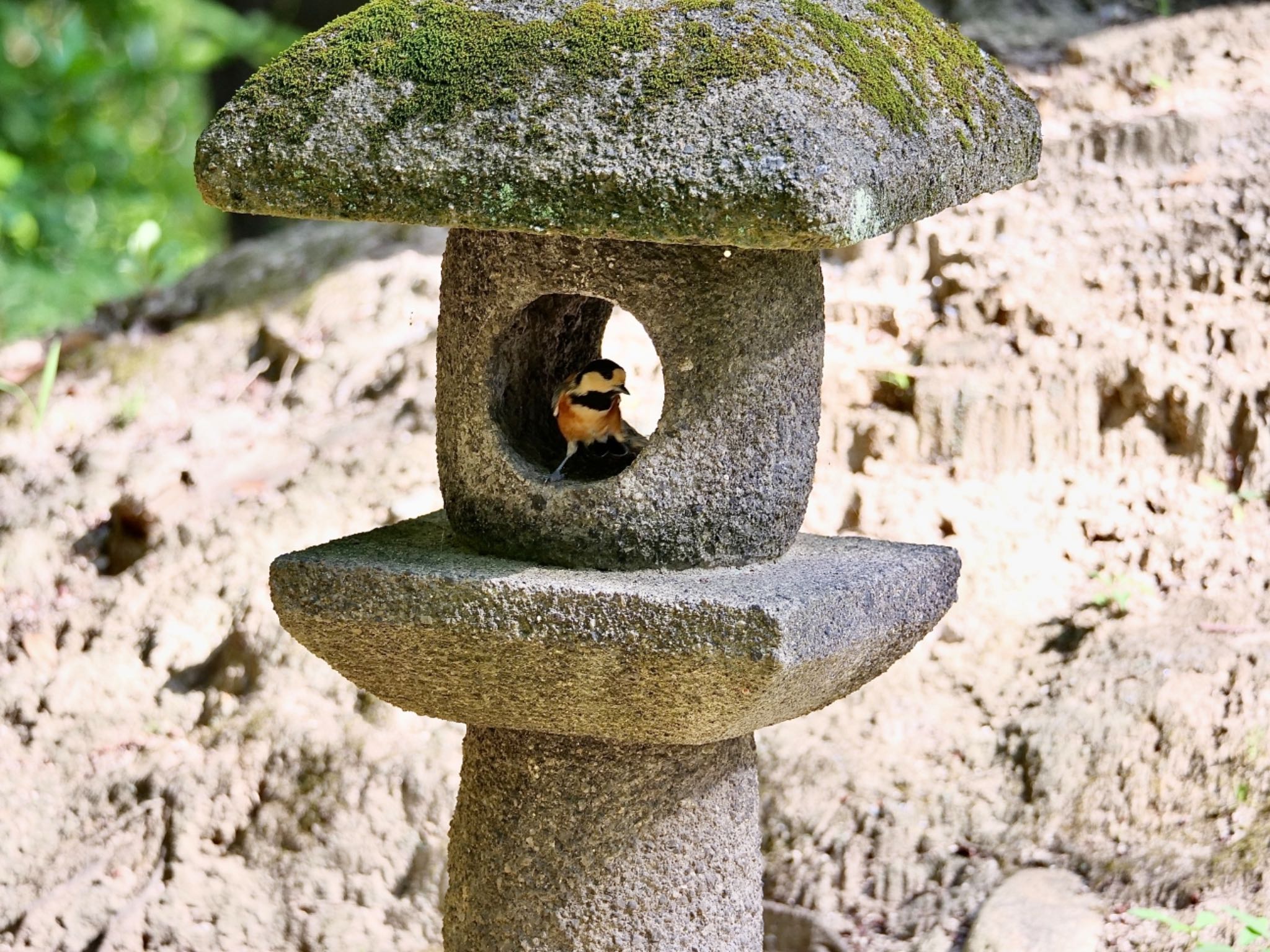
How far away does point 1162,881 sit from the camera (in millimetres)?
3854

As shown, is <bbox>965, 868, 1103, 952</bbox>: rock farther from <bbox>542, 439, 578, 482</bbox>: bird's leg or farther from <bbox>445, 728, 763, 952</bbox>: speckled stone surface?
<bbox>542, 439, 578, 482</bbox>: bird's leg

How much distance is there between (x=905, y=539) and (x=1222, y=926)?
59.1 inches

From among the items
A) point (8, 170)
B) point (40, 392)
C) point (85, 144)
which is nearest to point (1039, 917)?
point (40, 392)

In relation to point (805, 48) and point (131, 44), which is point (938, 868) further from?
point (131, 44)

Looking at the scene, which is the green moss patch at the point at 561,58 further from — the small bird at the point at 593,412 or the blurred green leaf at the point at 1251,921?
the blurred green leaf at the point at 1251,921

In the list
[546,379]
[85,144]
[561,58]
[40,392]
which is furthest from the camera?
[85,144]

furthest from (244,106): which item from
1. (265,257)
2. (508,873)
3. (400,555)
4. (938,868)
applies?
(265,257)

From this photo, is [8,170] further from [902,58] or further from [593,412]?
[902,58]

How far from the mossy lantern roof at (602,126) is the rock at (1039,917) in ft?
6.46

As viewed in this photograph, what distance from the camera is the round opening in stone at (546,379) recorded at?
9.73 ft

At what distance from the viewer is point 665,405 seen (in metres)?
2.78

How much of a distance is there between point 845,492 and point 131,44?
6.63m

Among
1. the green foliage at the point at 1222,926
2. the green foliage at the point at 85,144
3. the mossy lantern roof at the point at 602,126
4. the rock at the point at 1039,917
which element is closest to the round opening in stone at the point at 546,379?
the mossy lantern roof at the point at 602,126

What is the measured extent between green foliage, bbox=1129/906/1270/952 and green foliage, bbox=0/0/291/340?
5393 millimetres
